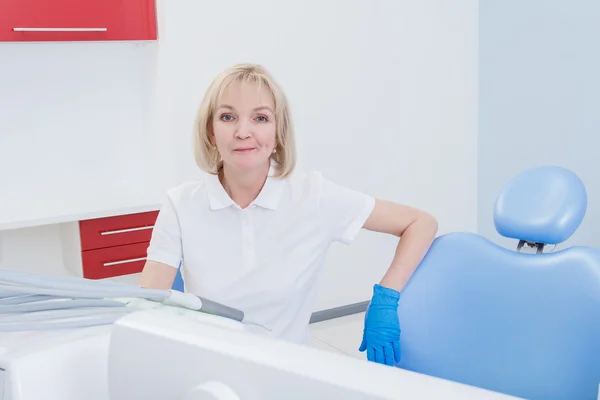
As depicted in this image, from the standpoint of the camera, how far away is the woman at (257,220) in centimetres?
154

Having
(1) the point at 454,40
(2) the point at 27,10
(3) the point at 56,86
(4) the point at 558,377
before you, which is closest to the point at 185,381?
(4) the point at 558,377

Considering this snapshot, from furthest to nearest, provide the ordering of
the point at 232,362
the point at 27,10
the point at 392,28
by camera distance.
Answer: the point at 392,28 → the point at 27,10 → the point at 232,362

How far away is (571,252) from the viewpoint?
4.43 ft

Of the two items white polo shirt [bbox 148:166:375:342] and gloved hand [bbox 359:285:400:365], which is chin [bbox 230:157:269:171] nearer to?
white polo shirt [bbox 148:166:375:342]

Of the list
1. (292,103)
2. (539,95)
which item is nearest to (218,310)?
(292,103)

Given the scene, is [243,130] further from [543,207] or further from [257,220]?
[543,207]

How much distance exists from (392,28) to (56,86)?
5.25 ft

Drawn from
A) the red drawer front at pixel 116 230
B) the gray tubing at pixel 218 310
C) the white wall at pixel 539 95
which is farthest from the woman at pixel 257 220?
the white wall at pixel 539 95

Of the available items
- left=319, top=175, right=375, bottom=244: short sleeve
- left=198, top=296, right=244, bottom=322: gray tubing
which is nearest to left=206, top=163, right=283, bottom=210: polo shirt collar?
left=319, top=175, right=375, bottom=244: short sleeve

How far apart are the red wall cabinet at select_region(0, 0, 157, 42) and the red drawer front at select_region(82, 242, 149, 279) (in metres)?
0.80

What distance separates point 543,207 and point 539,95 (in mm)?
2208

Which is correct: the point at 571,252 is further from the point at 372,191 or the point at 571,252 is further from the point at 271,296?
the point at 372,191

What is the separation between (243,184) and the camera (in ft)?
5.34

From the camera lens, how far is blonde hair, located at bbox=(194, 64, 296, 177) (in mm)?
1551
